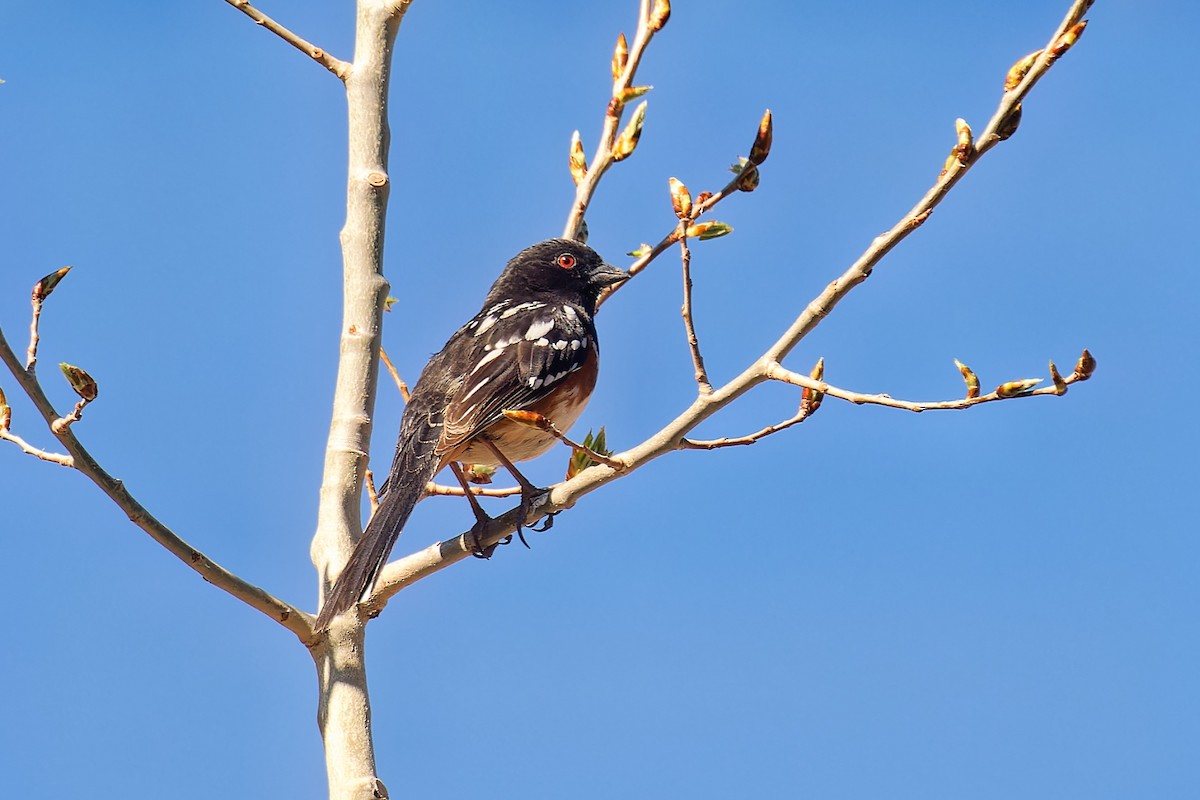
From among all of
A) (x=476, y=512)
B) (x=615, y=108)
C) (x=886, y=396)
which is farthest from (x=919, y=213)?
(x=476, y=512)

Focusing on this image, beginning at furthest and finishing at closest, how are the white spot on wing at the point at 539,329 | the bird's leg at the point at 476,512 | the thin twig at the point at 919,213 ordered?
the white spot on wing at the point at 539,329
the bird's leg at the point at 476,512
the thin twig at the point at 919,213

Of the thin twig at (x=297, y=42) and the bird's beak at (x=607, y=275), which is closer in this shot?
the thin twig at (x=297, y=42)

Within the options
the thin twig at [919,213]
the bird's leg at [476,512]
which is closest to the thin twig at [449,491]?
the bird's leg at [476,512]

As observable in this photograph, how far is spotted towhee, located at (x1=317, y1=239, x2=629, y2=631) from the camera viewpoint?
5234 mm

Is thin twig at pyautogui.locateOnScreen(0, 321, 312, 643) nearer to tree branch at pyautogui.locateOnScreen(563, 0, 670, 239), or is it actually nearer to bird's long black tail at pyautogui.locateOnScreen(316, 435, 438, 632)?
bird's long black tail at pyautogui.locateOnScreen(316, 435, 438, 632)

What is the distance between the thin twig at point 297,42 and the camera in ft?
15.9

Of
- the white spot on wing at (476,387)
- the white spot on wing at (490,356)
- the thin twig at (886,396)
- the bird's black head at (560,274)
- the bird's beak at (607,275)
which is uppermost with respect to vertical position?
the bird's black head at (560,274)

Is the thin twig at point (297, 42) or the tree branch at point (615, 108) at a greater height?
the thin twig at point (297, 42)

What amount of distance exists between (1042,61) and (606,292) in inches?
134

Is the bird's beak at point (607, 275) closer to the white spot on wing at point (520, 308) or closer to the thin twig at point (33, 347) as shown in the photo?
the white spot on wing at point (520, 308)

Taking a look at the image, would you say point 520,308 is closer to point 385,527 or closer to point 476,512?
point 476,512

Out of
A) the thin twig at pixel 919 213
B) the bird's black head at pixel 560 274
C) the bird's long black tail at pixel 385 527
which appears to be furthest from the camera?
the bird's black head at pixel 560 274

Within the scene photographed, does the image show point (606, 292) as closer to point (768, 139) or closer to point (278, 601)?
point (768, 139)

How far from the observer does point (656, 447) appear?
3.76 meters
